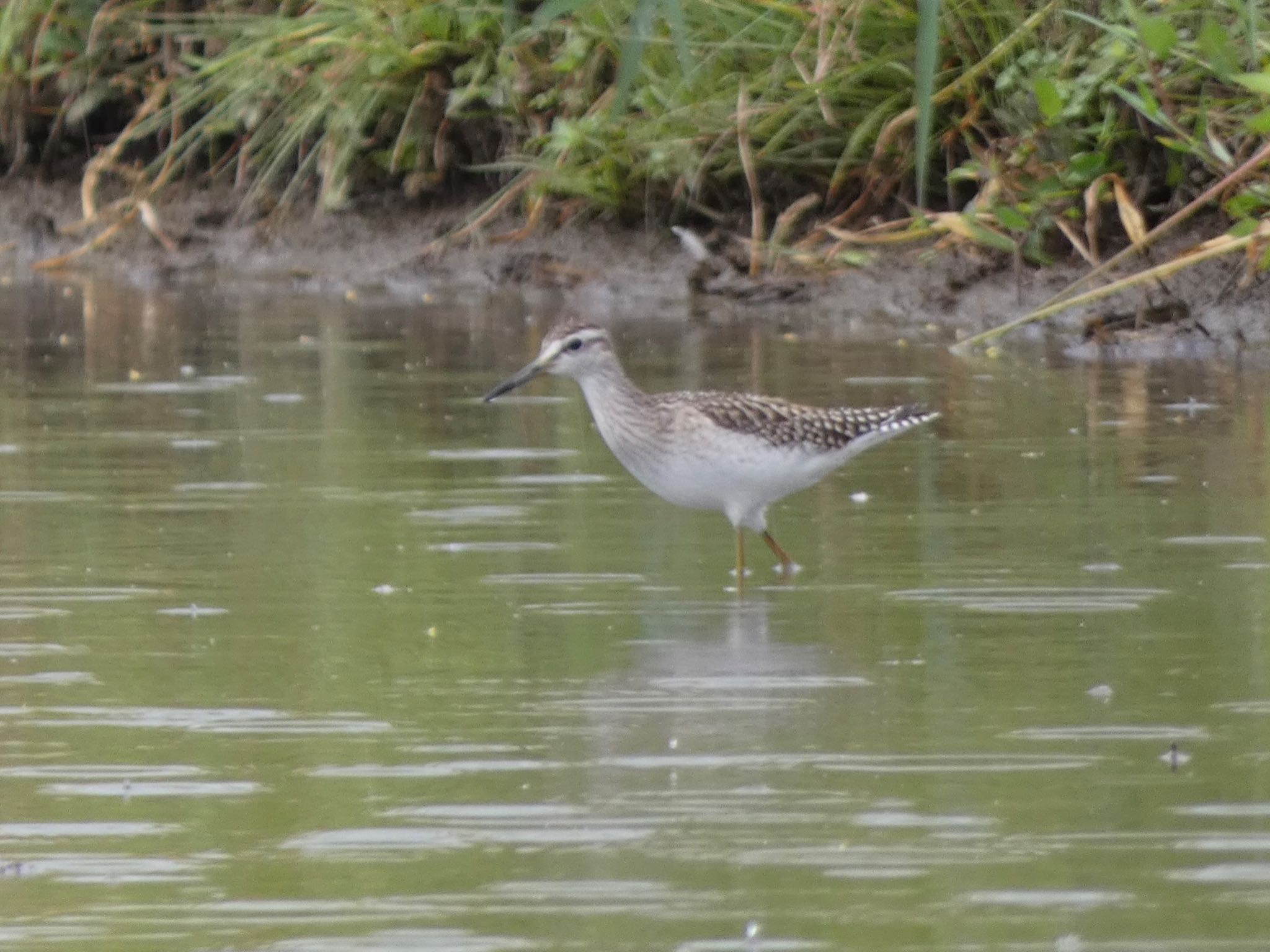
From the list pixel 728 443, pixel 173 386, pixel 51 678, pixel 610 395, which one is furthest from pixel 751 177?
pixel 51 678

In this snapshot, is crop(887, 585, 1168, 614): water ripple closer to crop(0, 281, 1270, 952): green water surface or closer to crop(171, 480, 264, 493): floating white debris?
crop(0, 281, 1270, 952): green water surface

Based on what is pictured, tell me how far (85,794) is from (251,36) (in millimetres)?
10951

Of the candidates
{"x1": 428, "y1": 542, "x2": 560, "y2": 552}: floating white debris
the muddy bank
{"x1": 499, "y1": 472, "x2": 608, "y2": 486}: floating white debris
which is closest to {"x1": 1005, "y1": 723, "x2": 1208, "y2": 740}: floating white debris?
{"x1": 428, "y1": 542, "x2": 560, "y2": 552}: floating white debris

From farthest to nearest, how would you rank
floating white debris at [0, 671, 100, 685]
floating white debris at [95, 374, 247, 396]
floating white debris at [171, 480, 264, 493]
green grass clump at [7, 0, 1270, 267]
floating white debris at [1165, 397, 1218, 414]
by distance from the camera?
1. green grass clump at [7, 0, 1270, 267]
2. floating white debris at [95, 374, 247, 396]
3. floating white debris at [1165, 397, 1218, 414]
4. floating white debris at [171, 480, 264, 493]
5. floating white debris at [0, 671, 100, 685]

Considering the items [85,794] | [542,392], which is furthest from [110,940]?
[542,392]

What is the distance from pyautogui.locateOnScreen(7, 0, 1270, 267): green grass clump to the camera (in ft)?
38.1

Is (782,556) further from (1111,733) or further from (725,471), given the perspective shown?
(1111,733)

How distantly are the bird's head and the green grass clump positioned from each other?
2.38 meters

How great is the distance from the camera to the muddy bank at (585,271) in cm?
1135

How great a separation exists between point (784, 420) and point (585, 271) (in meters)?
6.01

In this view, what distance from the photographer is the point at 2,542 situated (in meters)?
7.66

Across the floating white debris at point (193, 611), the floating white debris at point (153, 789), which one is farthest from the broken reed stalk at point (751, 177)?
the floating white debris at point (153, 789)

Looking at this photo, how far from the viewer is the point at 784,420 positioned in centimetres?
760

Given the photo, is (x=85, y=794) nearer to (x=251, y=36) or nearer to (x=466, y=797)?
(x=466, y=797)
